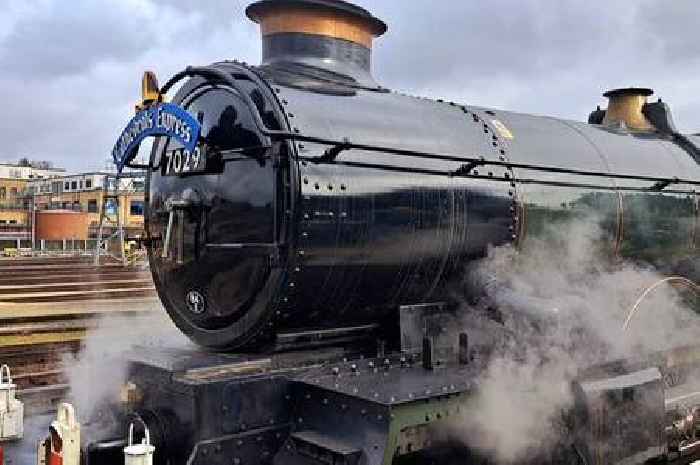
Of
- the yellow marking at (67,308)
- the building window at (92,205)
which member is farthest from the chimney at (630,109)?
the building window at (92,205)

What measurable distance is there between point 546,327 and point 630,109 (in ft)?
13.7

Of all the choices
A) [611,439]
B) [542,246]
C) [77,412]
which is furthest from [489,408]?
[77,412]

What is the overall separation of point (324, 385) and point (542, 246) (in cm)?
239

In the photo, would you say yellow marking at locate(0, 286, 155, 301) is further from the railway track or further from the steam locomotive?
the steam locomotive

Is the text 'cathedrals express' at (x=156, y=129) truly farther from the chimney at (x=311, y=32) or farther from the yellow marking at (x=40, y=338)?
the yellow marking at (x=40, y=338)

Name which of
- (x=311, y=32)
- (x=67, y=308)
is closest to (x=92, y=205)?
(x=67, y=308)

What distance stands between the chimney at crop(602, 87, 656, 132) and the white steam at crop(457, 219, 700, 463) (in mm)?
2443

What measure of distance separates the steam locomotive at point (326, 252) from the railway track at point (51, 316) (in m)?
2.02

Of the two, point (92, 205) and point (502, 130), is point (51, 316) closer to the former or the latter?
point (502, 130)

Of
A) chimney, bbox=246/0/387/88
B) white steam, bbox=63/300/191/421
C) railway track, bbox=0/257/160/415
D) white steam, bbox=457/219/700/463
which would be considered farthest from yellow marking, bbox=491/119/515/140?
railway track, bbox=0/257/160/415

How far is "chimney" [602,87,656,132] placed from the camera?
7.88m

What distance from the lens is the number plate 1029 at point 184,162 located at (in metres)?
4.52

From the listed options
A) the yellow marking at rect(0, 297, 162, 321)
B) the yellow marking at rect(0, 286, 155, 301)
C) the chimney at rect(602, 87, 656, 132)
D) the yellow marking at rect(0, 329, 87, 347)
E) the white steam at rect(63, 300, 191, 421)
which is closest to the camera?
the white steam at rect(63, 300, 191, 421)

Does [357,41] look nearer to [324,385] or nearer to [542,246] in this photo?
[542,246]
